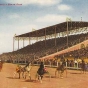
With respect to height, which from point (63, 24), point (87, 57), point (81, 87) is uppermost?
point (63, 24)

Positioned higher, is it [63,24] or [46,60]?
[63,24]

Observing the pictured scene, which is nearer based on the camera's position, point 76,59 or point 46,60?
point 76,59

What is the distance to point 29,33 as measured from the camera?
65188mm

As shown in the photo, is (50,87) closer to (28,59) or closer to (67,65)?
(67,65)

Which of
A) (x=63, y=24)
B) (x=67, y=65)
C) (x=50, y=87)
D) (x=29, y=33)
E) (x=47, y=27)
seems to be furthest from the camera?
(x=29, y=33)

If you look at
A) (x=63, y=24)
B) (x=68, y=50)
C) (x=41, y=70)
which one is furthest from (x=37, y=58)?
(x=41, y=70)

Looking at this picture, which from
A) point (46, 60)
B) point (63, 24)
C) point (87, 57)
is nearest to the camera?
point (87, 57)

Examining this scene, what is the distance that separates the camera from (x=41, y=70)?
1861 cm

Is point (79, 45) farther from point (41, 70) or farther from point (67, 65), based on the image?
point (41, 70)

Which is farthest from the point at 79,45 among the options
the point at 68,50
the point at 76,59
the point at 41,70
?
the point at 41,70

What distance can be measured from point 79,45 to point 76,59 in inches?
380

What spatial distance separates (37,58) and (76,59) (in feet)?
38.1

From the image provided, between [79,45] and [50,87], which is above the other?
[79,45]

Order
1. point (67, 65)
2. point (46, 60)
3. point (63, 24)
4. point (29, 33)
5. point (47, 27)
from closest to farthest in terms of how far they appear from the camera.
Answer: point (67, 65)
point (46, 60)
point (63, 24)
point (47, 27)
point (29, 33)
